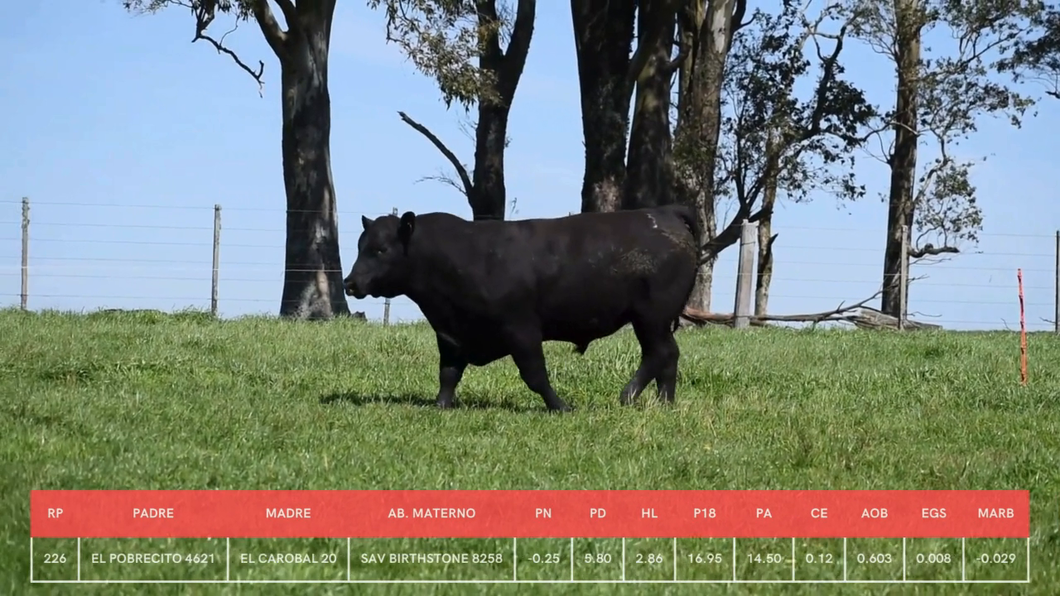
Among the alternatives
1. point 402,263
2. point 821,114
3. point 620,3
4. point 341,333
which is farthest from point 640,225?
point 821,114

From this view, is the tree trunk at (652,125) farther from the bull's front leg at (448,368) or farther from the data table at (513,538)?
the data table at (513,538)

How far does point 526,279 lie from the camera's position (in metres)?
10.2

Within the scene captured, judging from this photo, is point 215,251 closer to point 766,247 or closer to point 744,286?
point 744,286

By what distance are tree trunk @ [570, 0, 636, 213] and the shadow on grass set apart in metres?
15.7

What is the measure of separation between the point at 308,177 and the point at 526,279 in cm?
1579

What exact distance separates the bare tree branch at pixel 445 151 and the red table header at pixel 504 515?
2259 centimetres

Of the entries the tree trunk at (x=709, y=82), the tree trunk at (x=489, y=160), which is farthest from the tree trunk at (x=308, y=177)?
the tree trunk at (x=709, y=82)

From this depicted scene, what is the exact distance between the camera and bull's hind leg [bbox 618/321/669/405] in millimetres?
10789

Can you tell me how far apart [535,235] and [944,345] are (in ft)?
28.8

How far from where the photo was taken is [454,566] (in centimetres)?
571

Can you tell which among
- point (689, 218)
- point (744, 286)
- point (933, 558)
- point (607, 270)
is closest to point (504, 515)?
point (933, 558)

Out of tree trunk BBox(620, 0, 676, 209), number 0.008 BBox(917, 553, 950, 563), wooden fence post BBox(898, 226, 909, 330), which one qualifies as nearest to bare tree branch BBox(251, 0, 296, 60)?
tree trunk BBox(620, 0, 676, 209)

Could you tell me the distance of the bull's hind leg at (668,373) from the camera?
10969 mm

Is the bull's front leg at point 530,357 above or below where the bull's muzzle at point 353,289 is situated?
below
